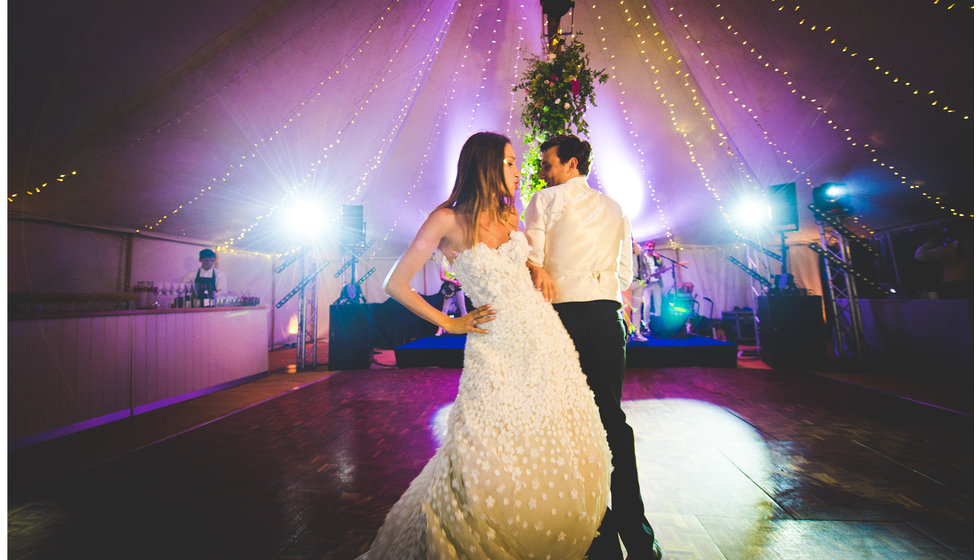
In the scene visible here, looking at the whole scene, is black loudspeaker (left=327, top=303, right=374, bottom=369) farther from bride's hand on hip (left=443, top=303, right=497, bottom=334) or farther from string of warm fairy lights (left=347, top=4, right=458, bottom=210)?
bride's hand on hip (left=443, top=303, right=497, bottom=334)

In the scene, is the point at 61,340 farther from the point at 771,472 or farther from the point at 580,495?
the point at 771,472

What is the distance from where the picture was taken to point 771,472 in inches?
78.7

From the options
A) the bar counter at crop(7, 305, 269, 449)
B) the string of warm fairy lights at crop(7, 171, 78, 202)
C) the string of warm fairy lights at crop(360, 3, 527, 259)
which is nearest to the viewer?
the bar counter at crop(7, 305, 269, 449)

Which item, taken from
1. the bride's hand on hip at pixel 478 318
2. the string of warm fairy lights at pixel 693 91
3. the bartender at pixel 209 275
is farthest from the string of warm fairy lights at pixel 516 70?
the bartender at pixel 209 275

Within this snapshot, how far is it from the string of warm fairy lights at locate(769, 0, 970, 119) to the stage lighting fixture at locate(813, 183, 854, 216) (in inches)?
53.2

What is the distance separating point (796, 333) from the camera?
5.07 m

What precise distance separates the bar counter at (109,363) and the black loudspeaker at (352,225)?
2141 mm

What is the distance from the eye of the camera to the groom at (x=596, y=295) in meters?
1.31

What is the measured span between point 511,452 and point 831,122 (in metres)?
6.15

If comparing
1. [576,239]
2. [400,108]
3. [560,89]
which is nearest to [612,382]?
[576,239]

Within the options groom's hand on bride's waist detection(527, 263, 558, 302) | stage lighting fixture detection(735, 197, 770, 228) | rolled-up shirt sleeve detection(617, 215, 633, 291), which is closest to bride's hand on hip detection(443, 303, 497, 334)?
groom's hand on bride's waist detection(527, 263, 558, 302)

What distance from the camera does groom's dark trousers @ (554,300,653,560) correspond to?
1310 mm

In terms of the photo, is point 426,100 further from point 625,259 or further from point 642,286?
point 642,286

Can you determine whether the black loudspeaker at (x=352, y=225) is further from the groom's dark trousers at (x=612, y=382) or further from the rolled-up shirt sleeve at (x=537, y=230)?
the groom's dark trousers at (x=612, y=382)
